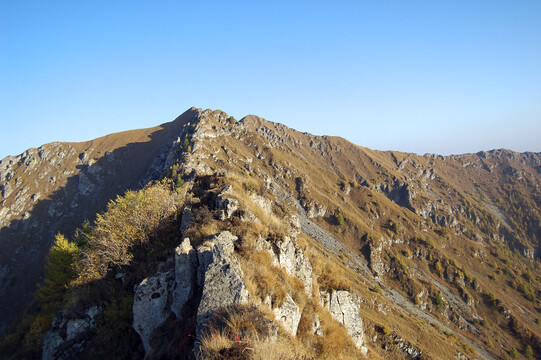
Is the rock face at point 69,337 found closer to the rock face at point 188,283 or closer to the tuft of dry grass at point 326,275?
the rock face at point 188,283

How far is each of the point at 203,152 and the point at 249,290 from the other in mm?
106352

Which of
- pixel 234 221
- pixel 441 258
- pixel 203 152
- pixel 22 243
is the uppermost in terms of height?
pixel 203 152

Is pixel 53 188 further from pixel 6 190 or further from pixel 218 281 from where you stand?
pixel 218 281

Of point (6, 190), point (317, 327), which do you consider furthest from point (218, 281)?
point (6, 190)

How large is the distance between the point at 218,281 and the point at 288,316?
3.50m

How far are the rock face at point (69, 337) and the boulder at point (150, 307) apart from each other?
5117mm

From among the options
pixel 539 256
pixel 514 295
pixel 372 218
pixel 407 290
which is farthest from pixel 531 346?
pixel 539 256

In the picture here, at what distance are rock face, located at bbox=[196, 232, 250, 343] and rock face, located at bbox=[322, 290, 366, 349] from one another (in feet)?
29.9

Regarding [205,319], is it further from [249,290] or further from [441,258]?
[441,258]

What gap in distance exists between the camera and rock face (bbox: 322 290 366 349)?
16.8m

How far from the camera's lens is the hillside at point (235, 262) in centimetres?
1090

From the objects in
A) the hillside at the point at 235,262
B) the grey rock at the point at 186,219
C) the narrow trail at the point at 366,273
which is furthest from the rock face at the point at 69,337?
the narrow trail at the point at 366,273

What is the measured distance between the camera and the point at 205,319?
27.7 ft

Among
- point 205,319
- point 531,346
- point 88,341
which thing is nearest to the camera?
point 205,319
